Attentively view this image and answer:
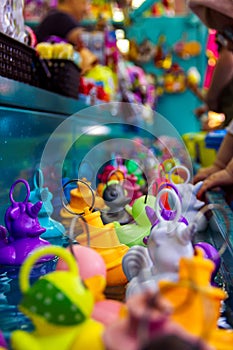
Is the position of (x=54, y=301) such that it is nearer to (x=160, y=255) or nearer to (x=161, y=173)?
(x=160, y=255)

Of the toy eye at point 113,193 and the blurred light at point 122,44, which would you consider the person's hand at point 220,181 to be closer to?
the toy eye at point 113,193

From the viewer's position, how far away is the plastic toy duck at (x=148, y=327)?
42cm

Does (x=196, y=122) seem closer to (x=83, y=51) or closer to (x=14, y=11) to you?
(x=83, y=51)

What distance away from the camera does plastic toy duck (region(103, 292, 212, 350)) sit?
0.42m

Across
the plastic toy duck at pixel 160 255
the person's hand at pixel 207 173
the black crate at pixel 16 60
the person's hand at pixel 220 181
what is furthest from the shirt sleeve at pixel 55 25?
the plastic toy duck at pixel 160 255

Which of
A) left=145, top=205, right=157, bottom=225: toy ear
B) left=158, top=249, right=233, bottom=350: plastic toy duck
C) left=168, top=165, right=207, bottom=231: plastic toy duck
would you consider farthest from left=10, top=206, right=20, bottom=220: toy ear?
left=158, top=249, right=233, bottom=350: plastic toy duck

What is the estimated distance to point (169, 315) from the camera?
0.44 m

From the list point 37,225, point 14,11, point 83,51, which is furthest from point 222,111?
point 37,225

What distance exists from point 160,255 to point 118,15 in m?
4.33

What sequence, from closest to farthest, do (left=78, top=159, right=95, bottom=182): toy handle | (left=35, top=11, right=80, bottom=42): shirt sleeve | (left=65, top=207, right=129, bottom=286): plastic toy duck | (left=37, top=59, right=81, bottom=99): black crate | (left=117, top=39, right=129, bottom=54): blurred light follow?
(left=65, top=207, right=129, bottom=286): plastic toy duck, (left=78, top=159, right=95, bottom=182): toy handle, (left=37, top=59, right=81, bottom=99): black crate, (left=35, top=11, right=80, bottom=42): shirt sleeve, (left=117, top=39, right=129, bottom=54): blurred light

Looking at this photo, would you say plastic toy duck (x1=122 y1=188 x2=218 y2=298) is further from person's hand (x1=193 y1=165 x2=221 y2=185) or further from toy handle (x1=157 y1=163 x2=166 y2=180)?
person's hand (x1=193 y1=165 x2=221 y2=185)

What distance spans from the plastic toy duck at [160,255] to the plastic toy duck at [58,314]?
0.51 feet

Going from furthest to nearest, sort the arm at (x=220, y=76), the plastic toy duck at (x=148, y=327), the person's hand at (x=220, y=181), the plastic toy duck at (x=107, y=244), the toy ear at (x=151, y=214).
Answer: the arm at (x=220, y=76) → the person's hand at (x=220, y=181) → the toy ear at (x=151, y=214) → the plastic toy duck at (x=107, y=244) → the plastic toy duck at (x=148, y=327)

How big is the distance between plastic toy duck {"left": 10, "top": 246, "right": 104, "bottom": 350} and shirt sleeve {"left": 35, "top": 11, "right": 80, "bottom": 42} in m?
2.53
